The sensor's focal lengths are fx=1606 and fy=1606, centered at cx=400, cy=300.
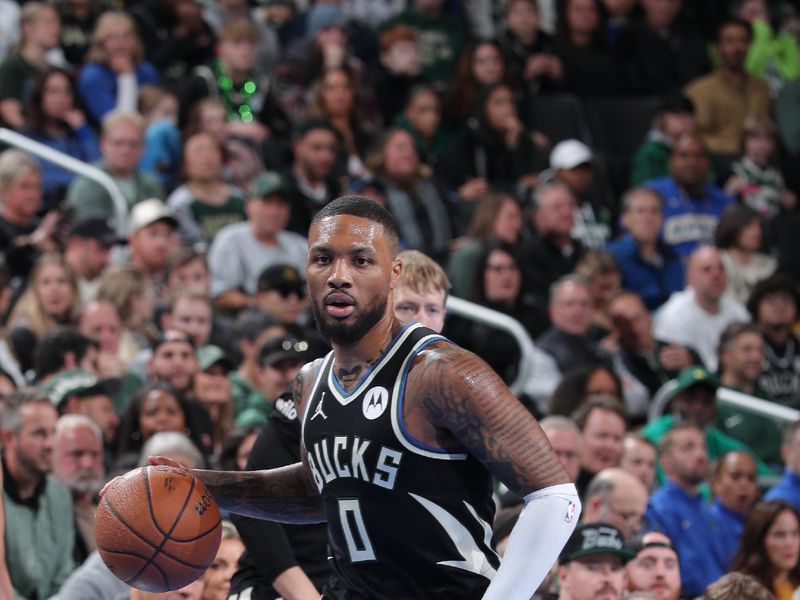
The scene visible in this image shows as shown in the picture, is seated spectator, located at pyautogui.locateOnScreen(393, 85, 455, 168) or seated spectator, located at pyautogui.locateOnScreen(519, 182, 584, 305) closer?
seated spectator, located at pyautogui.locateOnScreen(519, 182, 584, 305)

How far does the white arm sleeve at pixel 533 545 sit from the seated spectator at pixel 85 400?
5.02 m

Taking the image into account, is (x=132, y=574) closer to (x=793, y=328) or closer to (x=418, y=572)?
(x=418, y=572)

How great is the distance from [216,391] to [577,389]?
7.01 ft

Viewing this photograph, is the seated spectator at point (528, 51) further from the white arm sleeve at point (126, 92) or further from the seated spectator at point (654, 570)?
the seated spectator at point (654, 570)

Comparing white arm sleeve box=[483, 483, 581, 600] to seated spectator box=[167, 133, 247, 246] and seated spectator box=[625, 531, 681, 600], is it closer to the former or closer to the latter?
seated spectator box=[625, 531, 681, 600]

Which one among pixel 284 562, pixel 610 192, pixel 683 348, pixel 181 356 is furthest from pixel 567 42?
pixel 284 562

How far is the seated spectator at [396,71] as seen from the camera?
13797 mm

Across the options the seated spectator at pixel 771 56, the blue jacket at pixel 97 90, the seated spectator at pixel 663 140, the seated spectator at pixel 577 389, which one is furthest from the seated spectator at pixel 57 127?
the seated spectator at pixel 771 56

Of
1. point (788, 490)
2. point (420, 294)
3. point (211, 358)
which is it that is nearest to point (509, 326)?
point (211, 358)

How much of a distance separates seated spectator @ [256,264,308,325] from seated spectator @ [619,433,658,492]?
2440mm

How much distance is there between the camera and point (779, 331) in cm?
1133

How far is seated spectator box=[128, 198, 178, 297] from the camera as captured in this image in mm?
10711

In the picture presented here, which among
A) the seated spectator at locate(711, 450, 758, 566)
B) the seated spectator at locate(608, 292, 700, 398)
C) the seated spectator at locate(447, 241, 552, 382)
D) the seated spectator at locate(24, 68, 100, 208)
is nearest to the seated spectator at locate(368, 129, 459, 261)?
the seated spectator at locate(447, 241, 552, 382)

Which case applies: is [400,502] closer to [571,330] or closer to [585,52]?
[571,330]
